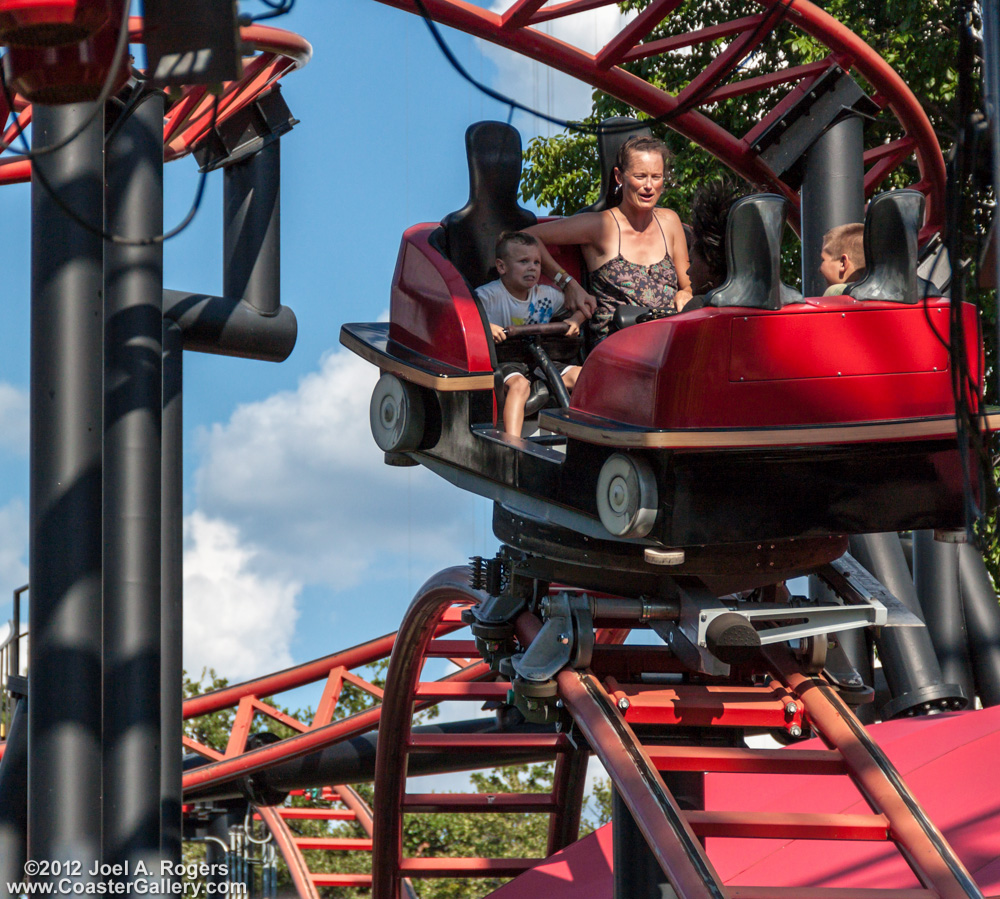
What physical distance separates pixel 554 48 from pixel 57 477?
11.7 ft

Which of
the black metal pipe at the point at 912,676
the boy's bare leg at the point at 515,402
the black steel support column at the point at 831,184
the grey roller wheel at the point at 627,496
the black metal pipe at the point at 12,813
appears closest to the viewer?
the grey roller wheel at the point at 627,496

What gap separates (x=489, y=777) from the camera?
582 inches

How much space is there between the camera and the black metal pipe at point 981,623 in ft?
21.4

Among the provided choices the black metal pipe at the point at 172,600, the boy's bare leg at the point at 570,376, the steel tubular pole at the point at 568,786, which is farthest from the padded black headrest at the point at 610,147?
the steel tubular pole at the point at 568,786

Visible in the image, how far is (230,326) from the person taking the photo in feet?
20.1

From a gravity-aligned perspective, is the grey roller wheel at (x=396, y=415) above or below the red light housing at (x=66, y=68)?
below

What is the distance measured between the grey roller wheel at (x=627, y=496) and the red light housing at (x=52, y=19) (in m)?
1.52

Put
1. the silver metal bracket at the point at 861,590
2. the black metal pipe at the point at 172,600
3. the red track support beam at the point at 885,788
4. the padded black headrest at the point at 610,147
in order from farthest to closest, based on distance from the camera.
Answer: the black metal pipe at the point at 172,600 → the padded black headrest at the point at 610,147 → the silver metal bracket at the point at 861,590 → the red track support beam at the point at 885,788

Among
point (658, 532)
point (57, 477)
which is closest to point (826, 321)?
point (658, 532)

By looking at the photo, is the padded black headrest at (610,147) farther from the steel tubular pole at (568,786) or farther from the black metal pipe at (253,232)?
the steel tubular pole at (568,786)

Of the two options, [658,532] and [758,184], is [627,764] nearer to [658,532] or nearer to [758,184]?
[658,532]

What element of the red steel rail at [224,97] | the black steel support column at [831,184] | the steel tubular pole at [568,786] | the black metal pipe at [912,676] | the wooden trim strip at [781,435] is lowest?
the steel tubular pole at [568,786]

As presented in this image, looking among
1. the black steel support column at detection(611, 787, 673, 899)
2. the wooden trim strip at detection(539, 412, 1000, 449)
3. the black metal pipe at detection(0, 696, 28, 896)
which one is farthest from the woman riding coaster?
the black metal pipe at detection(0, 696, 28, 896)

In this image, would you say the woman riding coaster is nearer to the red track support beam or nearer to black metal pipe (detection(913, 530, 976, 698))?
the red track support beam
